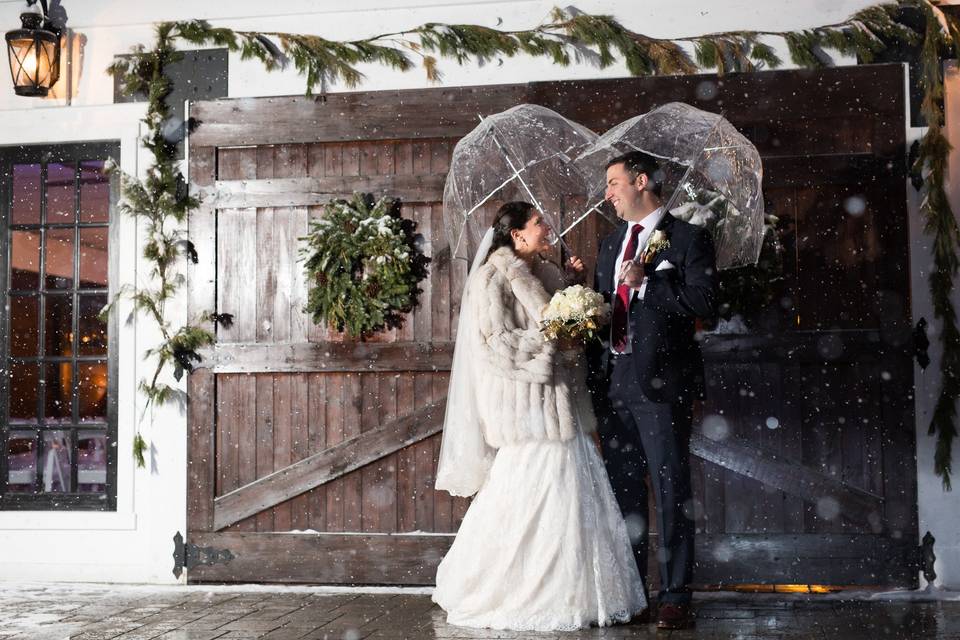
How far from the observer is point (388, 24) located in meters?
5.89

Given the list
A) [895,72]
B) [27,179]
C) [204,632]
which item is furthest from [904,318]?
[27,179]

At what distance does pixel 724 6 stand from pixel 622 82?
2.17 ft

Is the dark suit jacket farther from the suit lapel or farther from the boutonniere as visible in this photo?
the suit lapel

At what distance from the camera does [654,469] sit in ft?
14.8

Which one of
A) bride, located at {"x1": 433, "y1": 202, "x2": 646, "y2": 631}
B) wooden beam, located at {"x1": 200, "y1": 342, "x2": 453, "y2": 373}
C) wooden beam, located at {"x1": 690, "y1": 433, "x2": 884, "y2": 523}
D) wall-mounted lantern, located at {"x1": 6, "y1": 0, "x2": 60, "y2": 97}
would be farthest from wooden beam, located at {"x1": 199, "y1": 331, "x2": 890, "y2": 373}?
wall-mounted lantern, located at {"x1": 6, "y1": 0, "x2": 60, "y2": 97}

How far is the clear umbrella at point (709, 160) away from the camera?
4387 mm

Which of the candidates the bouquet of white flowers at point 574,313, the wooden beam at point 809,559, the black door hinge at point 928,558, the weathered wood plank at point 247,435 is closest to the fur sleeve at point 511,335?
the bouquet of white flowers at point 574,313

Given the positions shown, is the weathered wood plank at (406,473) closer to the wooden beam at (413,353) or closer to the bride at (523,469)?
the wooden beam at (413,353)

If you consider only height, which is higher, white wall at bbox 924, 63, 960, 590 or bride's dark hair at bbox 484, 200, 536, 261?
bride's dark hair at bbox 484, 200, 536, 261

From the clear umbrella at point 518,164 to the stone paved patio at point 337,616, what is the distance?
5.60ft

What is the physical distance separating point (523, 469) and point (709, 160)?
1524 mm

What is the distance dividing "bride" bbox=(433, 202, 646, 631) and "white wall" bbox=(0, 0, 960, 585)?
4.91 feet

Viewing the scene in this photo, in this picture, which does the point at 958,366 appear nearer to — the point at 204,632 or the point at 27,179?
the point at 204,632

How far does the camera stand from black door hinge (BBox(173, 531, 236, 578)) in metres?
5.87
